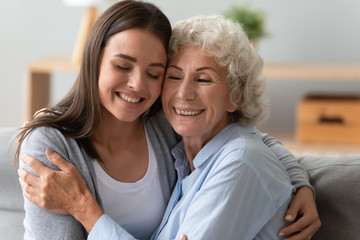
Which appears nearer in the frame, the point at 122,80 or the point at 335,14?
the point at 122,80

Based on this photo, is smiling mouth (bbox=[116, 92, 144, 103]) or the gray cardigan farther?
smiling mouth (bbox=[116, 92, 144, 103])

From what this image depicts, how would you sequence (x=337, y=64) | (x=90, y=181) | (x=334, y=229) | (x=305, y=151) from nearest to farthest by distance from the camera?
(x=90, y=181), (x=334, y=229), (x=305, y=151), (x=337, y=64)

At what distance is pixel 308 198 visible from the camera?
1734 millimetres

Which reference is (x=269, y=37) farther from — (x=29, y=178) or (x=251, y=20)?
(x=29, y=178)

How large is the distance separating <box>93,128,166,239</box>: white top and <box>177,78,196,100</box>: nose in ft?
0.89

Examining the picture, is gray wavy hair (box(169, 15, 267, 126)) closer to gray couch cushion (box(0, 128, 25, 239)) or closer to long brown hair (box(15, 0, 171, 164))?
long brown hair (box(15, 0, 171, 164))

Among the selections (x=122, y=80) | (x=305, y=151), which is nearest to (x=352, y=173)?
(x=122, y=80)

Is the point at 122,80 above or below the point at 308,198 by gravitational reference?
above

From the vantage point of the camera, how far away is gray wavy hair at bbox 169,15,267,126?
5.64 feet

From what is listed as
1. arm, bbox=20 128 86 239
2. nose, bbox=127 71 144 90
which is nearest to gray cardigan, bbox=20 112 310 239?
arm, bbox=20 128 86 239

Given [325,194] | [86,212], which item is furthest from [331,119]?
[86,212]

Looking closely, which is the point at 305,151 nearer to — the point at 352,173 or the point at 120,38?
the point at 352,173

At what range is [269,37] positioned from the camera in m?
4.43

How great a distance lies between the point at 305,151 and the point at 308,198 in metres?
2.29
